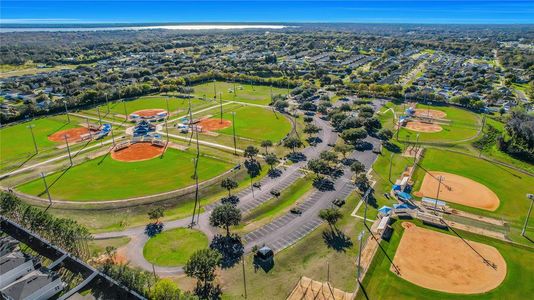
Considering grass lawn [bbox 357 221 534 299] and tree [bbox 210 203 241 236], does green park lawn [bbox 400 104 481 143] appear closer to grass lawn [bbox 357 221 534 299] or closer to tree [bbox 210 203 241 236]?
grass lawn [bbox 357 221 534 299]

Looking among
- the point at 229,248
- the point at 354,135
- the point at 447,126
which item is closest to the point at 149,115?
the point at 354,135

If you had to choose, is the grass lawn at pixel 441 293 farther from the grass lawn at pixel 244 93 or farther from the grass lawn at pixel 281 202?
the grass lawn at pixel 244 93

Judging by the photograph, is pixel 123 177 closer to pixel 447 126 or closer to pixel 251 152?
pixel 251 152

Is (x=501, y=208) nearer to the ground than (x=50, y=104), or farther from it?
nearer to the ground

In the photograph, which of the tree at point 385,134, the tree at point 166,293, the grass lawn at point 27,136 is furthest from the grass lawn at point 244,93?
the tree at point 166,293

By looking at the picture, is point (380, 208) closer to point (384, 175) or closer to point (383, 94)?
point (384, 175)

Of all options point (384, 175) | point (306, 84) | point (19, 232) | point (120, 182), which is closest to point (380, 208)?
point (384, 175)
